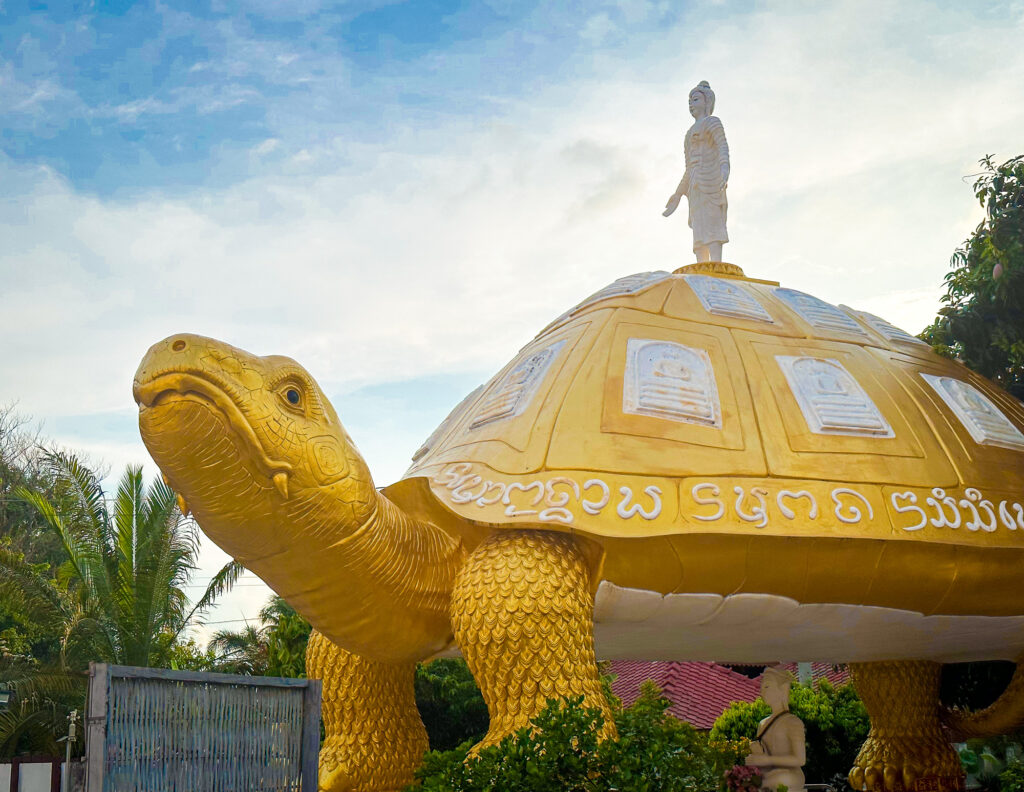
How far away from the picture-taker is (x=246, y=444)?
5.05m

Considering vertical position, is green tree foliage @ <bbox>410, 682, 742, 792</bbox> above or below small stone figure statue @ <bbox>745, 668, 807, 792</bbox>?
above

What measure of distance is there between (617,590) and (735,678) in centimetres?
1328

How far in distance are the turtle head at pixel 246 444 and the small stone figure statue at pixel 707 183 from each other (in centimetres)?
447

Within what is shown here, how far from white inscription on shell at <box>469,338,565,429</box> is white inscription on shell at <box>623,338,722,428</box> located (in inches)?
22.5

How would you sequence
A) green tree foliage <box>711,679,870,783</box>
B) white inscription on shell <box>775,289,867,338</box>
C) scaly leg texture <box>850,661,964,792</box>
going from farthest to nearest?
green tree foliage <box>711,679,870,783</box> < scaly leg texture <box>850,661,964,792</box> < white inscription on shell <box>775,289,867,338</box>

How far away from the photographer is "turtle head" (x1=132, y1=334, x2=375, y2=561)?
4859 millimetres

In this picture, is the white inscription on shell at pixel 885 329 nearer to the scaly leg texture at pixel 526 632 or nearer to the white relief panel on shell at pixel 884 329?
the white relief panel on shell at pixel 884 329

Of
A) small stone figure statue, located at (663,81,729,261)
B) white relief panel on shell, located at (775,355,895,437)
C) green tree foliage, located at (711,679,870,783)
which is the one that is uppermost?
small stone figure statue, located at (663,81,729,261)

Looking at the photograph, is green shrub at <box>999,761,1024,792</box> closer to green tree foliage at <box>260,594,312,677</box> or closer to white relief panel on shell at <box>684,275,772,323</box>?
white relief panel on shell at <box>684,275,772,323</box>

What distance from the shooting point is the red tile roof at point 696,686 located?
656 inches

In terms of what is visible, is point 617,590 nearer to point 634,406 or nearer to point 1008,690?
point 634,406

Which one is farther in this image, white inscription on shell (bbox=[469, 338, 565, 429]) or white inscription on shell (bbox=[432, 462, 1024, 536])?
white inscription on shell (bbox=[469, 338, 565, 429])

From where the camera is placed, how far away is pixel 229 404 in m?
4.96

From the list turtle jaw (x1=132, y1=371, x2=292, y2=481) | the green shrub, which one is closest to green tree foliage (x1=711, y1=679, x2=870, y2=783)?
the green shrub
